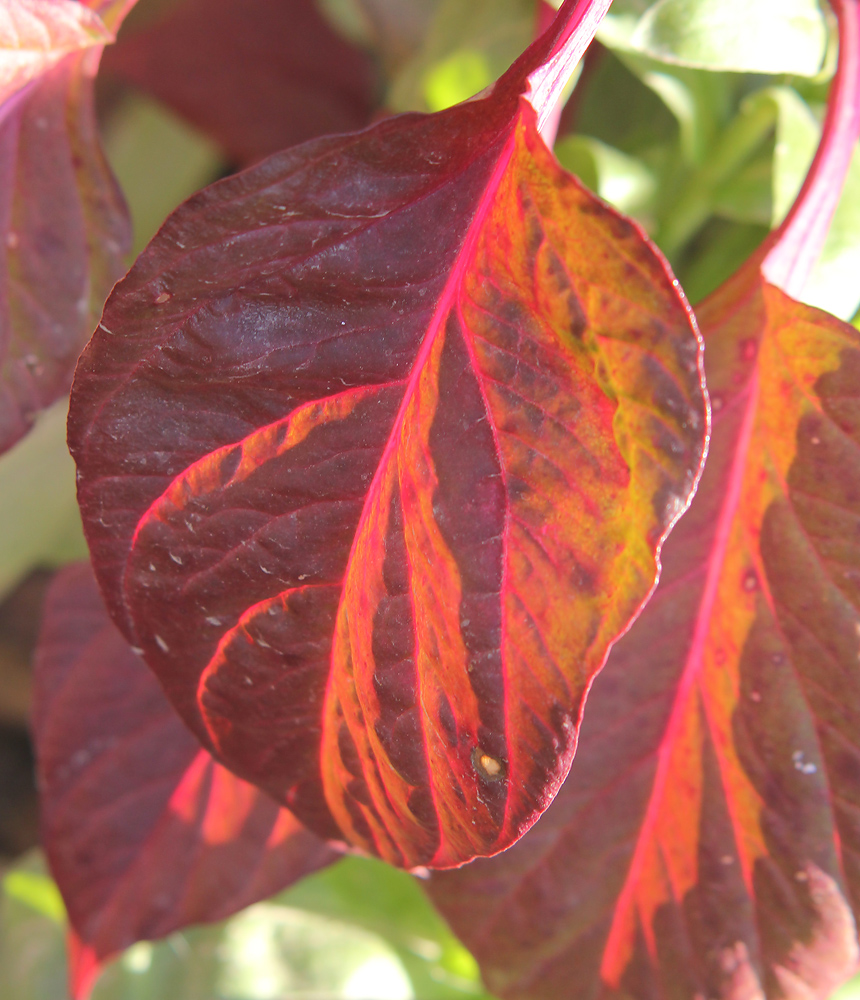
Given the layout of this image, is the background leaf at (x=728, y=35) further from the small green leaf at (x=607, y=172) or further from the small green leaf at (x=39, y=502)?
the small green leaf at (x=39, y=502)

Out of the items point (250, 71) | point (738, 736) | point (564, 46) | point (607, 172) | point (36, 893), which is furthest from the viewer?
point (250, 71)

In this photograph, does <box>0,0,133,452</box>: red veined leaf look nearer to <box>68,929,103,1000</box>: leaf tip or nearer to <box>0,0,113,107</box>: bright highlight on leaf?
<box>0,0,113,107</box>: bright highlight on leaf

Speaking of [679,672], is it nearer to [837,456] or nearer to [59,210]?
[837,456]

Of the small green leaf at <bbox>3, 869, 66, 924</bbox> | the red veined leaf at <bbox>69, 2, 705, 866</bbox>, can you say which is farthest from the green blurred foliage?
the red veined leaf at <bbox>69, 2, 705, 866</bbox>

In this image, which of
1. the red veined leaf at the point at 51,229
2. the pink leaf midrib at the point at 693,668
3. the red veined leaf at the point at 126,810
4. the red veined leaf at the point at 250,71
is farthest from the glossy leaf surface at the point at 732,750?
the red veined leaf at the point at 250,71

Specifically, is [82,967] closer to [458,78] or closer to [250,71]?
[458,78]

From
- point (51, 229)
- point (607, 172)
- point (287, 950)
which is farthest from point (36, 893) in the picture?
point (607, 172)

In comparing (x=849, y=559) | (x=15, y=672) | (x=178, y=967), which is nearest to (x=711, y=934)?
(x=849, y=559)

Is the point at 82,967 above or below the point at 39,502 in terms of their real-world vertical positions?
below
